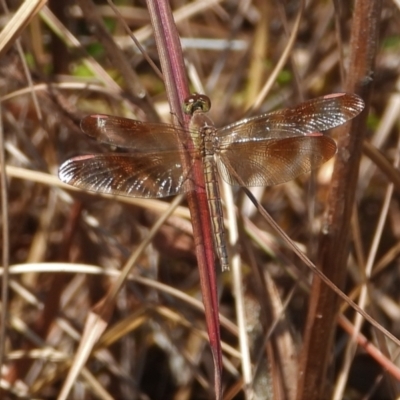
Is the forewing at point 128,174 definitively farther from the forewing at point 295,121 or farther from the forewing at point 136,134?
the forewing at point 295,121

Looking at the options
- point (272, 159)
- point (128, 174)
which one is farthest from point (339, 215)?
point (128, 174)

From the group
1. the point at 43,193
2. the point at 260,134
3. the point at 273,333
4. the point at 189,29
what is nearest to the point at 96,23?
the point at 260,134

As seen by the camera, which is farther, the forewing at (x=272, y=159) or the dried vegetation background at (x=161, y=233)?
the dried vegetation background at (x=161, y=233)

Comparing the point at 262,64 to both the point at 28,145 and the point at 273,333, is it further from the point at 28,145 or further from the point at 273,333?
the point at 273,333

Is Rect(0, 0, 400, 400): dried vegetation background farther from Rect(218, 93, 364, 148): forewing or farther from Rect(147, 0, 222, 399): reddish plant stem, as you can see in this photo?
Rect(147, 0, 222, 399): reddish plant stem

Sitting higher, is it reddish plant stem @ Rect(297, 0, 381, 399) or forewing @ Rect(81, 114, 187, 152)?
forewing @ Rect(81, 114, 187, 152)

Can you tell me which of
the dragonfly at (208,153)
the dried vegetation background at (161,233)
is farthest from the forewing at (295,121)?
the dried vegetation background at (161,233)

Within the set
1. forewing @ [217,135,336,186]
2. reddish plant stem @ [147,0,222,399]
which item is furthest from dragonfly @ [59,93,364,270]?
reddish plant stem @ [147,0,222,399]
